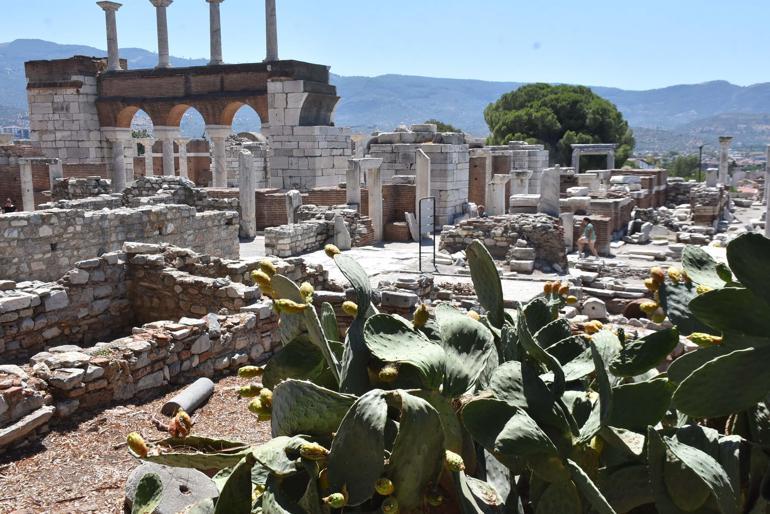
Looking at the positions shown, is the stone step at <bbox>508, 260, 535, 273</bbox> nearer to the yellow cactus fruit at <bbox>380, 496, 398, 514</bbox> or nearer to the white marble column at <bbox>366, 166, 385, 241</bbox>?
the white marble column at <bbox>366, 166, 385, 241</bbox>

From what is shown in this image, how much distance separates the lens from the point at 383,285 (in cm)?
1037

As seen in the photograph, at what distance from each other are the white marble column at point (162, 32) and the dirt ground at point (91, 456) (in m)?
25.1

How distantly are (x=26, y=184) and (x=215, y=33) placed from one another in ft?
33.8

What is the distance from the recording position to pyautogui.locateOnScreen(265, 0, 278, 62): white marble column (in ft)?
Result: 87.9

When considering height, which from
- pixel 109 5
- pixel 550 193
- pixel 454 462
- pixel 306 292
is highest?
pixel 109 5

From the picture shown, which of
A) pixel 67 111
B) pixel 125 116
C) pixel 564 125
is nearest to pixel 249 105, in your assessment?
pixel 125 116

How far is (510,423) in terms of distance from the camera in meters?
1.83

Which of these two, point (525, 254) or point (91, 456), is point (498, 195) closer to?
point (525, 254)

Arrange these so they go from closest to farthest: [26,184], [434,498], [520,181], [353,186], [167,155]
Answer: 1. [434,498]
2. [353,186]
3. [26,184]
4. [520,181]
5. [167,155]

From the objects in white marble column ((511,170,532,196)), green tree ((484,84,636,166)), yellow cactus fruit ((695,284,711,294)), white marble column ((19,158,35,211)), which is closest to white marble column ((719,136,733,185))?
green tree ((484,84,636,166))

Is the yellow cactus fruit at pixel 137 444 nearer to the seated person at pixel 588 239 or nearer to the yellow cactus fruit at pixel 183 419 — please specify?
the yellow cactus fruit at pixel 183 419

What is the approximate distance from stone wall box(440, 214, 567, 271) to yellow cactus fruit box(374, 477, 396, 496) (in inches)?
607

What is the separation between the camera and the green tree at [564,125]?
49.8 meters

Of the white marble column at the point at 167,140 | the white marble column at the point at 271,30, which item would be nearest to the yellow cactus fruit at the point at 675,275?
the white marble column at the point at 271,30
